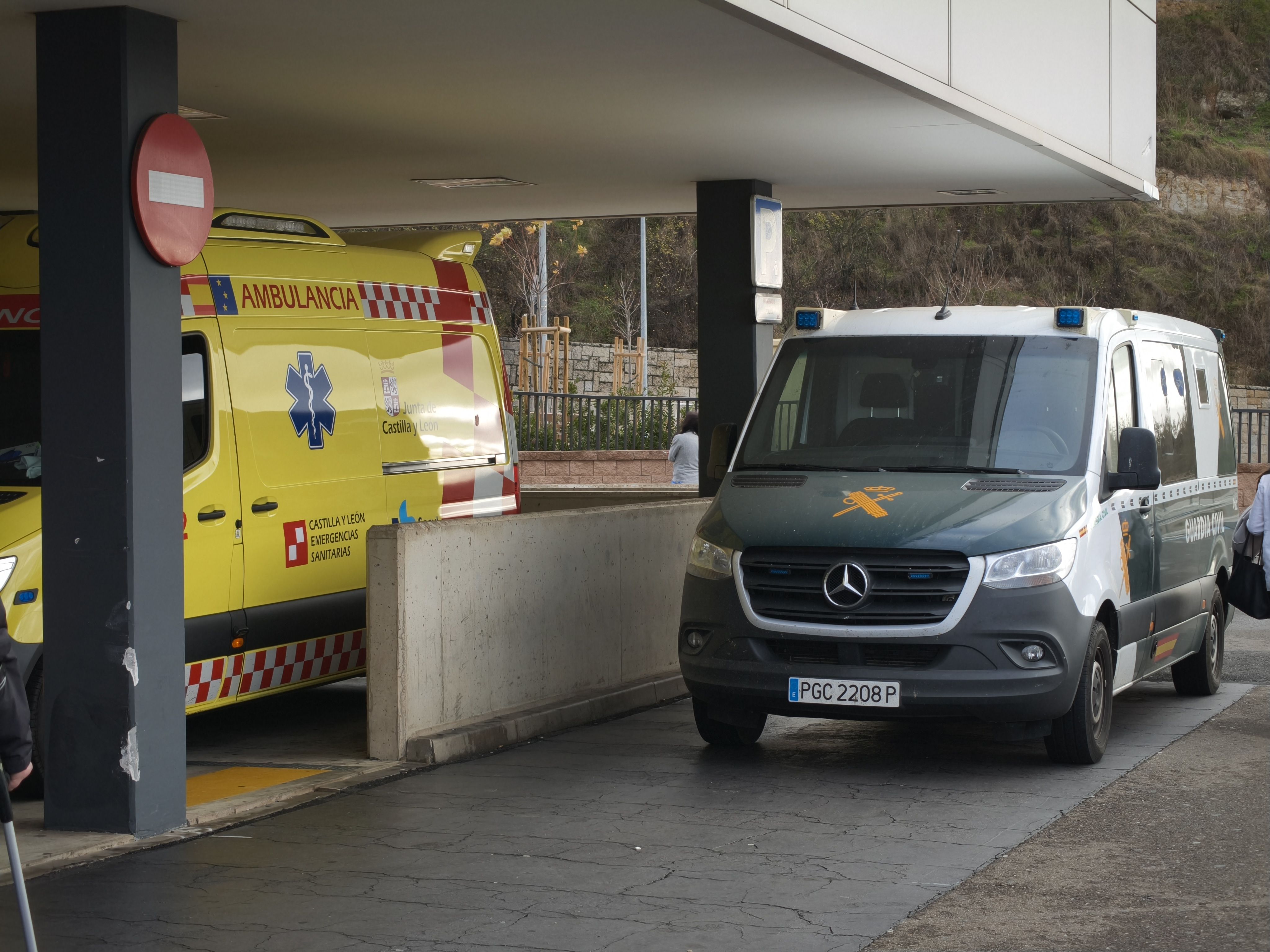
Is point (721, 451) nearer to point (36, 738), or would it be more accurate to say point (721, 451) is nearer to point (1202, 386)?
point (1202, 386)

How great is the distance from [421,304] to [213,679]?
288cm

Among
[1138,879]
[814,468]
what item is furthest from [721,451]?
[1138,879]

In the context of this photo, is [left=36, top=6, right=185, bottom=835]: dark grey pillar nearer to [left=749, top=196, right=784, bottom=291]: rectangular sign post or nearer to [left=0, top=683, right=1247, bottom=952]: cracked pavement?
[left=0, top=683, right=1247, bottom=952]: cracked pavement

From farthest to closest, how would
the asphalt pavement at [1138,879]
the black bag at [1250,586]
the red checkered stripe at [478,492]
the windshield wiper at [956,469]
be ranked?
1. the red checkered stripe at [478,492]
2. the black bag at [1250,586]
3. the windshield wiper at [956,469]
4. the asphalt pavement at [1138,879]

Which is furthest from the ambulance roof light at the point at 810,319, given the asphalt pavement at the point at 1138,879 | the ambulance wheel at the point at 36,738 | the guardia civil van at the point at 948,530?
the ambulance wheel at the point at 36,738

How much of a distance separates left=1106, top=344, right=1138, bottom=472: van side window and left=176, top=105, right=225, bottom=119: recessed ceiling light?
5.22m

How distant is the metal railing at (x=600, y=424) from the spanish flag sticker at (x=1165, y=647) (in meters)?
16.9

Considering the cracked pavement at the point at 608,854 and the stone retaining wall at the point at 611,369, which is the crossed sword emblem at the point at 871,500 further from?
the stone retaining wall at the point at 611,369

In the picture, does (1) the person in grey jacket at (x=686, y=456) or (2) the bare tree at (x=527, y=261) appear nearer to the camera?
(1) the person in grey jacket at (x=686, y=456)

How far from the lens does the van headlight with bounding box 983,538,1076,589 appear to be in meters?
7.50

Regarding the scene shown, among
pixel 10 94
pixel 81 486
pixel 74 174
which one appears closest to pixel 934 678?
pixel 81 486

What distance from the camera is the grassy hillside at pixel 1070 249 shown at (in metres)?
47.2

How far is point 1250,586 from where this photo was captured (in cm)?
964

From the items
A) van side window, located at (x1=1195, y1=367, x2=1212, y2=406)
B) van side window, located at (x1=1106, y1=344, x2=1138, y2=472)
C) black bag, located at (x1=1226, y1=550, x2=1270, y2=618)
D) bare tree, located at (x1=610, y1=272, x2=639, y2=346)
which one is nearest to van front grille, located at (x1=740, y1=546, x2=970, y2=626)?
van side window, located at (x1=1106, y1=344, x2=1138, y2=472)
